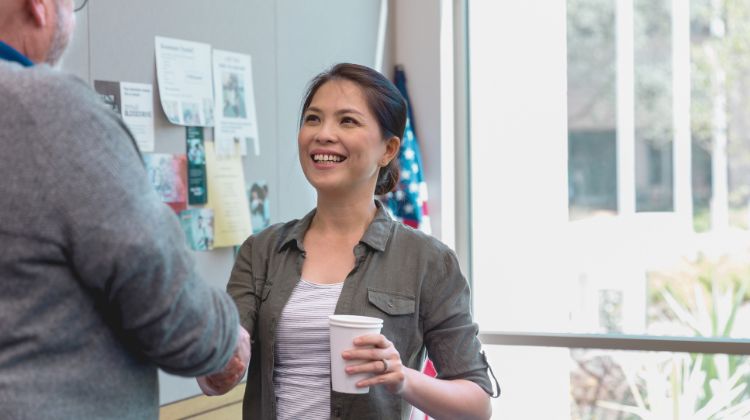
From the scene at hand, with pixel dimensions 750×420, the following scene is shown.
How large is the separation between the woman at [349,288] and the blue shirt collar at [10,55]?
72cm

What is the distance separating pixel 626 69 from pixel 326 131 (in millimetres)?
1987

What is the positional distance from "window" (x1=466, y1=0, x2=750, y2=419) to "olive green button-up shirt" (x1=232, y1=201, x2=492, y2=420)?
4.75 ft

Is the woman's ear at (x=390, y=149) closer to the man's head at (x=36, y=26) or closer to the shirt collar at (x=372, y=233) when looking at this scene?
the shirt collar at (x=372, y=233)

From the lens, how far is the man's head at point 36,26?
3.69 ft

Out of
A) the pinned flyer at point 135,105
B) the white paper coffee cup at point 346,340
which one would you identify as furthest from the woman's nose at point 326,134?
the pinned flyer at point 135,105

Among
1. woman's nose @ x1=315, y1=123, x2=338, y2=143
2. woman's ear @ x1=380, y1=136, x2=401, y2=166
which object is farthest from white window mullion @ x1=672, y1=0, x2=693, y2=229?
woman's nose @ x1=315, y1=123, x2=338, y2=143

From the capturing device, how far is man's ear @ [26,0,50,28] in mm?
1127

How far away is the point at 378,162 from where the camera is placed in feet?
6.36

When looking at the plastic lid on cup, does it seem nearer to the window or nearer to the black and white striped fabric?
the black and white striped fabric

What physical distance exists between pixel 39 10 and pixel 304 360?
2.72 feet

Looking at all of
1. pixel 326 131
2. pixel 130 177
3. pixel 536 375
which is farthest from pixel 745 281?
pixel 130 177

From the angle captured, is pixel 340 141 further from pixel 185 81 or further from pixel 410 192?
pixel 410 192

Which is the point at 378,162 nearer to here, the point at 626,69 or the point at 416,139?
the point at 416,139

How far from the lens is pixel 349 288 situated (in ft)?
5.78
